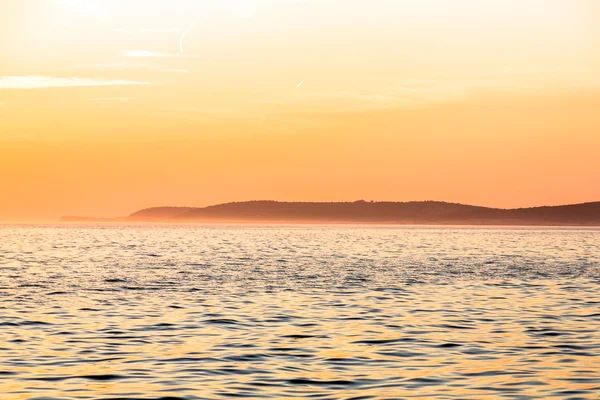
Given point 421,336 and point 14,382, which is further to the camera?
point 421,336

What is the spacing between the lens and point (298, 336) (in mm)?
27469

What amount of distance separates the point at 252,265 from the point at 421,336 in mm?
36016

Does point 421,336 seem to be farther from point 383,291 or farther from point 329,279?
point 329,279

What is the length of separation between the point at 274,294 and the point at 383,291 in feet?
17.7

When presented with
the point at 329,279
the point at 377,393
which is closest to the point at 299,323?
the point at 377,393

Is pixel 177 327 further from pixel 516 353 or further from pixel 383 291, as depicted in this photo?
pixel 383 291

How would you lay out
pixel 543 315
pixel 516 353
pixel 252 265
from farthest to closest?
1. pixel 252 265
2. pixel 543 315
3. pixel 516 353

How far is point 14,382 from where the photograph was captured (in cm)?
1994

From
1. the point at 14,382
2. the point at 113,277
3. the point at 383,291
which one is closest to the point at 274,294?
the point at 383,291

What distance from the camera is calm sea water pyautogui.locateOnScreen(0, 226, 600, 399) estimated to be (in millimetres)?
19844

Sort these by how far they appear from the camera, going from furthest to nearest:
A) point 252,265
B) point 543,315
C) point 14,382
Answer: point 252,265 → point 543,315 → point 14,382

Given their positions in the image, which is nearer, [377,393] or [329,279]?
[377,393]

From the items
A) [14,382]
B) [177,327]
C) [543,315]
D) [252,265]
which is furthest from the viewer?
[252,265]

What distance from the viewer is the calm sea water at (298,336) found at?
1984 cm
